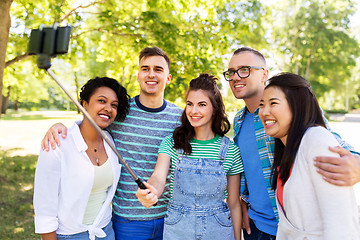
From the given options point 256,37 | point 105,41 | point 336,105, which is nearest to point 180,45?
point 105,41

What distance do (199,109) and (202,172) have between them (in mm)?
557

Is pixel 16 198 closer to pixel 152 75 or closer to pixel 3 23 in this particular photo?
pixel 3 23

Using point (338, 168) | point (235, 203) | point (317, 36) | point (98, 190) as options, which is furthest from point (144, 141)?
point (317, 36)

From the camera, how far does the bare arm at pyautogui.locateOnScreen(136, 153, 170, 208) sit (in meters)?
2.24

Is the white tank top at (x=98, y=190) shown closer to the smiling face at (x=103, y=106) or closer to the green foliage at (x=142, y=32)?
the smiling face at (x=103, y=106)

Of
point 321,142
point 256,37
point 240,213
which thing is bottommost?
point 240,213

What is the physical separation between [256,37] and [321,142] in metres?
17.5

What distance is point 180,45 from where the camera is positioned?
25.3ft

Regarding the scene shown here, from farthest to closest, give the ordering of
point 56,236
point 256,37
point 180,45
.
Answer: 1. point 256,37
2. point 180,45
3. point 56,236

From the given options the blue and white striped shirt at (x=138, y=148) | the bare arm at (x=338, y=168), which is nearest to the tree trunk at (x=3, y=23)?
the blue and white striped shirt at (x=138, y=148)

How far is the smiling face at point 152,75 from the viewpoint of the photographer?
332 centimetres

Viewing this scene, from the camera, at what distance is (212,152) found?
2707 mm

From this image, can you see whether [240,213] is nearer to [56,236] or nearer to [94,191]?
[94,191]

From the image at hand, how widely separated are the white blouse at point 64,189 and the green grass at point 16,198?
12.3 feet
